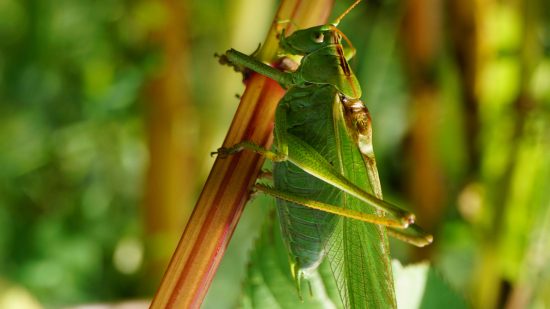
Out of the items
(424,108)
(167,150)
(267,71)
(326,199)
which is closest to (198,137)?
(167,150)

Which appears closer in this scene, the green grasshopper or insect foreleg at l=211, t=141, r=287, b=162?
insect foreleg at l=211, t=141, r=287, b=162

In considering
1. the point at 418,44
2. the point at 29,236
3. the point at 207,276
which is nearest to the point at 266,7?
the point at 418,44

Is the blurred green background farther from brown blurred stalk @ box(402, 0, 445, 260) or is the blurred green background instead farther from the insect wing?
the insect wing

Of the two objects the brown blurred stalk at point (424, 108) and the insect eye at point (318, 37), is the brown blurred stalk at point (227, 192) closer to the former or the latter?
the insect eye at point (318, 37)

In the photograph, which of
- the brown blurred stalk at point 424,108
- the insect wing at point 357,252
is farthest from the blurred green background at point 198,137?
the insect wing at point 357,252

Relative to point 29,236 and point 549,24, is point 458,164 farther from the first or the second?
point 29,236

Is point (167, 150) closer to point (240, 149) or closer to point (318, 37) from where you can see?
point (318, 37)

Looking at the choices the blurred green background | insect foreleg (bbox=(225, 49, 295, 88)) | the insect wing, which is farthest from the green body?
the blurred green background
